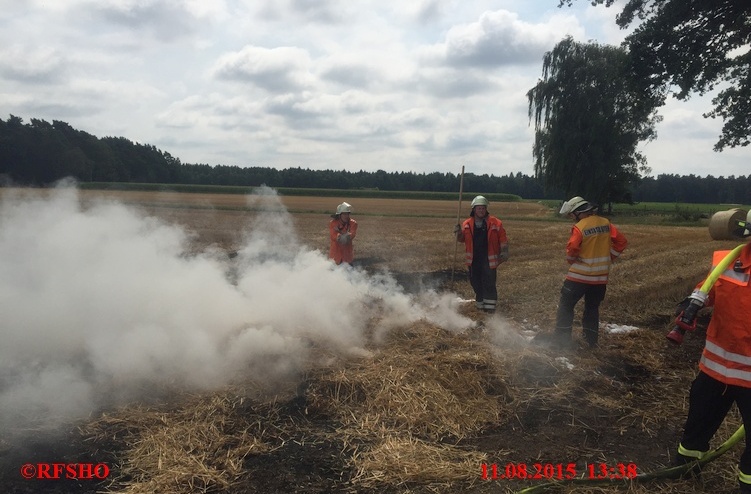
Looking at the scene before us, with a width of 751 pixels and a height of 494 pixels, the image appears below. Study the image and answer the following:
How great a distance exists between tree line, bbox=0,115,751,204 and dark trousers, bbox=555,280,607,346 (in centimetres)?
937

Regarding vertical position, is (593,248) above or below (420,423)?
above

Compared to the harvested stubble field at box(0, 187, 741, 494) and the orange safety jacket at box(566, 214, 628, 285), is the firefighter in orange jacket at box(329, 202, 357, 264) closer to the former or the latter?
the harvested stubble field at box(0, 187, 741, 494)

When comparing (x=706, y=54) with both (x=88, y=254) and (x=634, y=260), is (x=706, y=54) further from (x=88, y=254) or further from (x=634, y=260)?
(x=88, y=254)

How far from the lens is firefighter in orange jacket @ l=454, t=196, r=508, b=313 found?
7738 mm

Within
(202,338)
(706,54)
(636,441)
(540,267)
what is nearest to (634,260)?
(540,267)

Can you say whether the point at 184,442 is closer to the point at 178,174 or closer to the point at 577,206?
the point at 577,206

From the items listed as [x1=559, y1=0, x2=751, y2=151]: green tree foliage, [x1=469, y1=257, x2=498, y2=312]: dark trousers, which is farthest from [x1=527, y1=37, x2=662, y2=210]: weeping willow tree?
[x1=469, y1=257, x2=498, y2=312]: dark trousers

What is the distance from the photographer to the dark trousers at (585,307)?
644cm

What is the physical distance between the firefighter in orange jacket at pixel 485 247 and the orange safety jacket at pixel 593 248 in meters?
1.49

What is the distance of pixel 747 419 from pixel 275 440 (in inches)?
137

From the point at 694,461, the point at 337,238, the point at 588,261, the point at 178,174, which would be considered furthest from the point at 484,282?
the point at 178,174

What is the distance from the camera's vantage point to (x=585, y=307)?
6.54 m

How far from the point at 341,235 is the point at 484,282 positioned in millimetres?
2545

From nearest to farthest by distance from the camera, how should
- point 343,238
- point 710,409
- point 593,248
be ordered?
point 710,409 → point 593,248 → point 343,238
